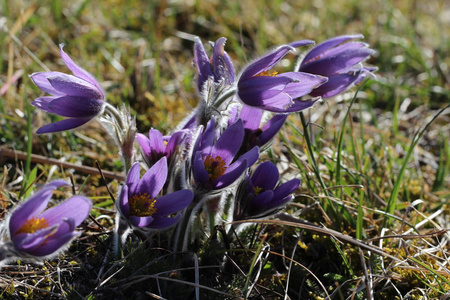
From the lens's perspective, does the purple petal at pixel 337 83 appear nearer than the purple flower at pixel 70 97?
No

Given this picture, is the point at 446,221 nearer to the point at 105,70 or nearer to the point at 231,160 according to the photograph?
the point at 231,160

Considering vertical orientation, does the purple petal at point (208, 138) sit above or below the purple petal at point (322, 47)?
below

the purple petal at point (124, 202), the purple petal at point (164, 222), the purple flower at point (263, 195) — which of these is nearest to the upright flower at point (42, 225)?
the purple petal at point (124, 202)

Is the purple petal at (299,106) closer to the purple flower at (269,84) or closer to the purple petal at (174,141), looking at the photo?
the purple flower at (269,84)

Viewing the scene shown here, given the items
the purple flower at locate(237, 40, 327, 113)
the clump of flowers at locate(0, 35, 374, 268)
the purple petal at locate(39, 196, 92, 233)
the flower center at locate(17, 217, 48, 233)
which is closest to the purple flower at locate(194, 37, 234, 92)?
the clump of flowers at locate(0, 35, 374, 268)

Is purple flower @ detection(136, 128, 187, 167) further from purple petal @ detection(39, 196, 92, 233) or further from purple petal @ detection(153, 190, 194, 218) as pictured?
purple petal @ detection(39, 196, 92, 233)

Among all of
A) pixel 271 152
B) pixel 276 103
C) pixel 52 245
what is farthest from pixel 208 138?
pixel 271 152
